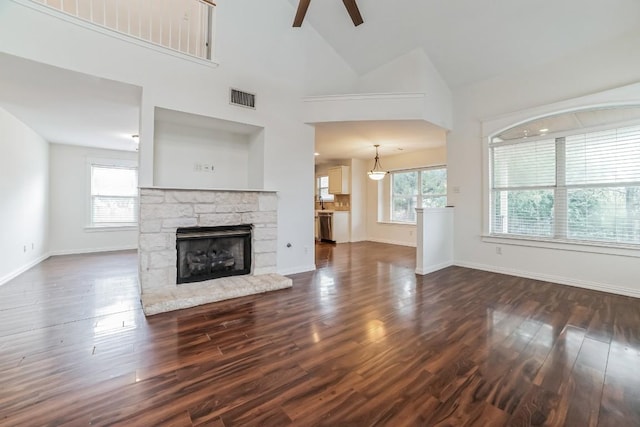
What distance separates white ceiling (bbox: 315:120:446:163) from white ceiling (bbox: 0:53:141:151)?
9.63 feet

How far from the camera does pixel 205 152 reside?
439 cm

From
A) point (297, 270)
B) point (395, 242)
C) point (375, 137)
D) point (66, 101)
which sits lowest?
point (297, 270)

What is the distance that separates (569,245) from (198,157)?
5.76 meters

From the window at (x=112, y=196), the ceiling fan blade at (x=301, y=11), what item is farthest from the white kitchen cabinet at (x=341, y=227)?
the window at (x=112, y=196)

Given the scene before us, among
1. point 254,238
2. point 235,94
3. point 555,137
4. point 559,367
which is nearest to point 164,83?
point 235,94

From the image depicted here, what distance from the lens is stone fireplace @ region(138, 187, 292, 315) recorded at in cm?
331

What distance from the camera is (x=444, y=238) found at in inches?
198

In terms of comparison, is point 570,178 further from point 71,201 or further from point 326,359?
point 71,201

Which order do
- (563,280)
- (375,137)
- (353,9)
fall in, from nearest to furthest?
(353,9)
(563,280)
(375,137)

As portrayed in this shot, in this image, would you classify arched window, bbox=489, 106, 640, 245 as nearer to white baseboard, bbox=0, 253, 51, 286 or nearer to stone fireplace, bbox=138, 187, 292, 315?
stone fireplace, bbox=138, 187, 292, 315

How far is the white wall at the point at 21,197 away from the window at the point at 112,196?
2.80 feet

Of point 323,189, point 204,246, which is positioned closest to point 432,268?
point 204,246

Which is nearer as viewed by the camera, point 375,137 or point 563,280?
point 563,280

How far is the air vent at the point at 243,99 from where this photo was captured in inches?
154
